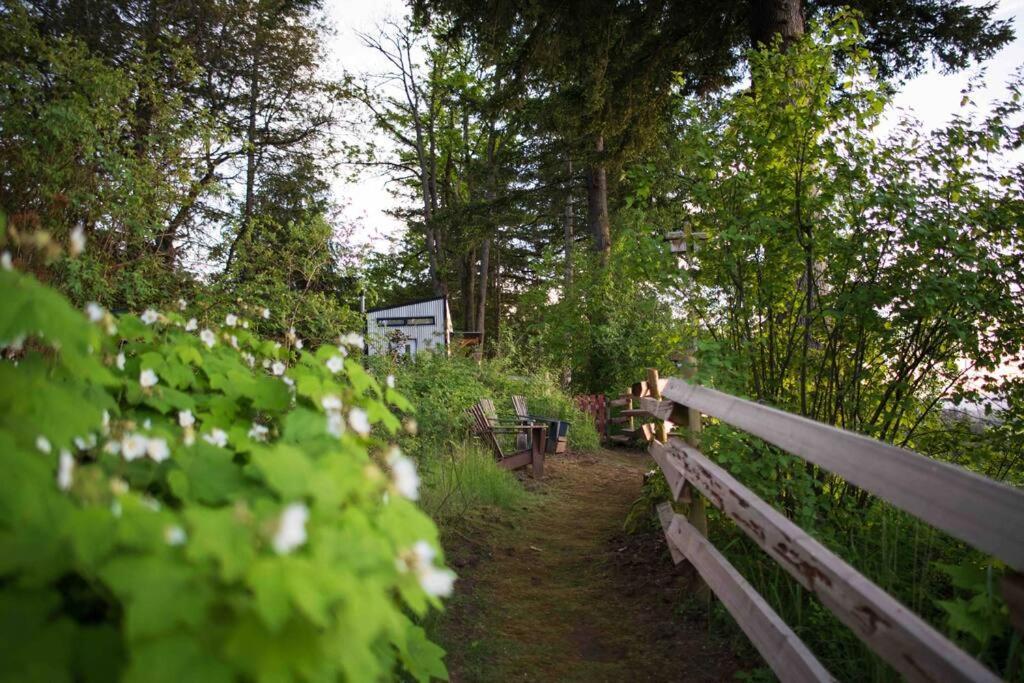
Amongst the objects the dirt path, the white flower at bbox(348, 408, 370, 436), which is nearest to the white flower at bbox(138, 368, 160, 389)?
the white flower at bbox(348, 408, 370, 436)

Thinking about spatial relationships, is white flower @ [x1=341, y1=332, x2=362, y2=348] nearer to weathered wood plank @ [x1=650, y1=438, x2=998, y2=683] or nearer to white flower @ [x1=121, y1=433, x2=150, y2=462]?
white flower @ [x1=121, y1=433, x2=150, y2=462]

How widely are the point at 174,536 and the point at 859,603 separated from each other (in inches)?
75.0

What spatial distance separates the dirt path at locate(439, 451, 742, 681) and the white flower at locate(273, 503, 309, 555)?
282cm

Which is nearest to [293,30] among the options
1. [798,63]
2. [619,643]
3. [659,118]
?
[659,118]

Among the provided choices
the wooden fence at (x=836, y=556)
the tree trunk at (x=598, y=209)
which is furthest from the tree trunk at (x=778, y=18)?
the tree trunk at (x=598, y=209)

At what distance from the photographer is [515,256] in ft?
102

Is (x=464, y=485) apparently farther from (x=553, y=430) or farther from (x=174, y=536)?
(x=174, y=536)

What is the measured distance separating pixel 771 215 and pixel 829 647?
8.62 feet

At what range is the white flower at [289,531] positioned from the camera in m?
0.86

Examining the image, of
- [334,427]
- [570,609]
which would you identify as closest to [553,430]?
[570,609]

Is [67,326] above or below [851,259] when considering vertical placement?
below

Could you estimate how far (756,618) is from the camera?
287cm

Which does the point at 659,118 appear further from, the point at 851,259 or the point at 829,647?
the point at 829,647

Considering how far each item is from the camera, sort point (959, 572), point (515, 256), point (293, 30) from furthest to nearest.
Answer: point (515, 256)
point (293, 30)
point (959, 572)
